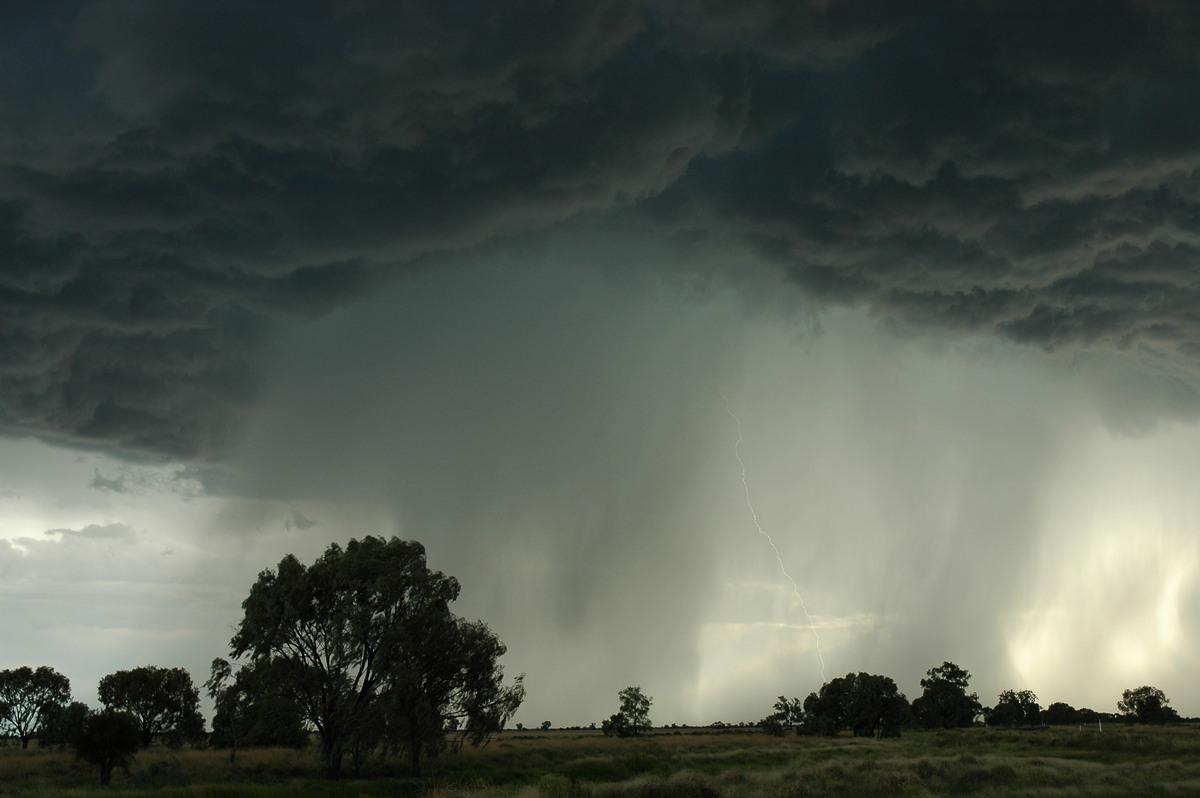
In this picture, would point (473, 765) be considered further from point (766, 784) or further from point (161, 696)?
point (161, 696)

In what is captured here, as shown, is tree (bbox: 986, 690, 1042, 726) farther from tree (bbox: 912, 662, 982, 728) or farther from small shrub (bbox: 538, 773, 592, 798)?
small shrub (bbox: 538, 773, 592, 798)

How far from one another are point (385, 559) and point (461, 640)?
8.30m

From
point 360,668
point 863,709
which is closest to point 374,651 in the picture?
point 360,668

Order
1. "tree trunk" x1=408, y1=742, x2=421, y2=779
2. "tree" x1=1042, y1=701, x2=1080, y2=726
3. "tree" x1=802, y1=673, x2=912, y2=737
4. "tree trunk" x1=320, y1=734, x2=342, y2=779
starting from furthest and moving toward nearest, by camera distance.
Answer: "tree" x1=1042, y1=701, x2=1080, y2=726
"tree" x1=802, y1=673, x2=912, y2=737
"tree trunk" x1=408, y1=742, x2=421, y2=779
"tree trunk" x1=320, y1=734, x2=342, y2=779

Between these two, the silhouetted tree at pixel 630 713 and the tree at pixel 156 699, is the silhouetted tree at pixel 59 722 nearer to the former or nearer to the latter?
the tree at pixel 156 699

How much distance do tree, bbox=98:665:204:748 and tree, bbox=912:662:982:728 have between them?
499 feet

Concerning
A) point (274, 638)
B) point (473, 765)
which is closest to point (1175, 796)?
point (473, 765)

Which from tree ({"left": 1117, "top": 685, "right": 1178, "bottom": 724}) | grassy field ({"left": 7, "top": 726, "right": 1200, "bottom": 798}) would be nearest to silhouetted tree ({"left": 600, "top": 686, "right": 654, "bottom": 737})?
grassy field ({"left": 7, "top": 726, "right": 1200, "bottom": 798})

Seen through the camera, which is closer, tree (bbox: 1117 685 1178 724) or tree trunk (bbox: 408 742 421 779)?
tree trunk (bbox: 408 742 421 779)

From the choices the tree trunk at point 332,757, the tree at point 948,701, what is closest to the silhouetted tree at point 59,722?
the tree trunk at point 332,757

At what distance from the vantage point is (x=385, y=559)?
5525 centimetres

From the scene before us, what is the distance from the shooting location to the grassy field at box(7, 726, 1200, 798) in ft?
123

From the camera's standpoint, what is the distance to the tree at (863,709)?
146 m

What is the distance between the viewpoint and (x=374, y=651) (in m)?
53.9
